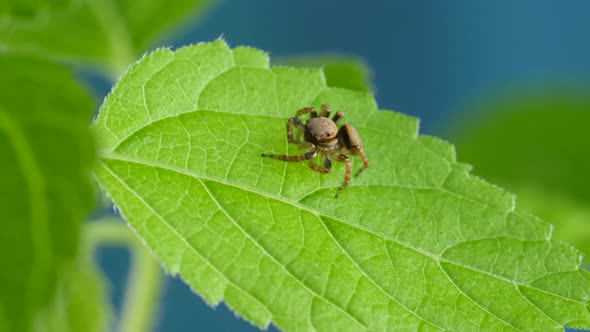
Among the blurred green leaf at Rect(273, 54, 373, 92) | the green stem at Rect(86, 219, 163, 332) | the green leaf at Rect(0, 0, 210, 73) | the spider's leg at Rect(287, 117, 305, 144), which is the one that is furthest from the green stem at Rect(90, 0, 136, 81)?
the spider's leg at Rect(287, 117, 305, 144)

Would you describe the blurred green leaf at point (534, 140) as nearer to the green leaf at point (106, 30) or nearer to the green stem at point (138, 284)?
the green leaf at point (106, 30)

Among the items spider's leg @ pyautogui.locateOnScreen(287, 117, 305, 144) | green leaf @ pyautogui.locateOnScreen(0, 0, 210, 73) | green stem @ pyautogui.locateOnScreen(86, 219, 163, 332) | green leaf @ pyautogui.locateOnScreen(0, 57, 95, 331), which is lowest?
green leaf @ pyautogui.locateOnScreen(0, 57, 95, 331)

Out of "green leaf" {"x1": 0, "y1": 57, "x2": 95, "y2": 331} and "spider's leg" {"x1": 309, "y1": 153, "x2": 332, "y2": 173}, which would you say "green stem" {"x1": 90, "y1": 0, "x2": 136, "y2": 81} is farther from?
"green leaf" {"x1": 0, "y1": 57, "x2": 95, "y2": 331}

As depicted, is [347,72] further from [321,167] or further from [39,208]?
[39,208]

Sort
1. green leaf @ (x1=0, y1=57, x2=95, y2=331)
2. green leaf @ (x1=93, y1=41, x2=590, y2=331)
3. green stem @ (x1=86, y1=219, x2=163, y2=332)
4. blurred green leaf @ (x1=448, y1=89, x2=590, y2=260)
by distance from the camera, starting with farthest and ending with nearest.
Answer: blurred green leaf @ (x1=448, y1=89, x2=590, y2=260)
green stem @ (x1=86, y1=219, x2=163, y2=332)
green leaf @ (x1=93, y1=41, x2=590, y2=331)
green leaf @ (x1=0, y1=57, x2=95, y2=331)

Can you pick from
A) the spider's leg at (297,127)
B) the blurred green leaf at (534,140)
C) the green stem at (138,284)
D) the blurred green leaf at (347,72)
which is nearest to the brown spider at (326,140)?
the spider's leg at (297,127)

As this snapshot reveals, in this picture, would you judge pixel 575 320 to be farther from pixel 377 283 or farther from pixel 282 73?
pixel 282 73

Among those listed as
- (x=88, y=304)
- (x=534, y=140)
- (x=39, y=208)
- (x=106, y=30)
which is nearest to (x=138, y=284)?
(x=88, y=304)
